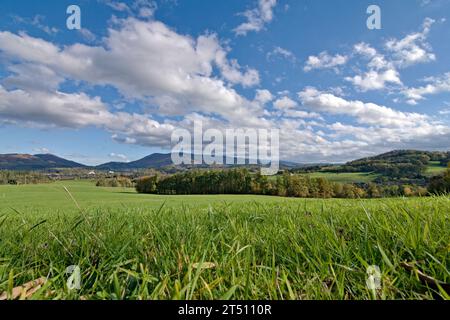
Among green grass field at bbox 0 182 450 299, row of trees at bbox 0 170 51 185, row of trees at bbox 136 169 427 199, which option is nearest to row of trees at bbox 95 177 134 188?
row of trees at bbox 136 169 427 199

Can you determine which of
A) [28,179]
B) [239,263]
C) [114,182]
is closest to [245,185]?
[114,182]

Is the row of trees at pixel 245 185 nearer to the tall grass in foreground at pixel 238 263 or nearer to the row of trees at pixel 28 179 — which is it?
the row of trees at pixel 28 179

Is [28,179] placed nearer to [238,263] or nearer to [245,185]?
[238,263]

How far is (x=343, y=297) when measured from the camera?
1364 millimetres

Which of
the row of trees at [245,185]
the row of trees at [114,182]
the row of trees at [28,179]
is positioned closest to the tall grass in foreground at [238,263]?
the row of trees at [28,179]

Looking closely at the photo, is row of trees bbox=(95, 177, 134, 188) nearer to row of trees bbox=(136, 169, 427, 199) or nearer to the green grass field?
row of trees bbox=(136, 169, 427, 199)

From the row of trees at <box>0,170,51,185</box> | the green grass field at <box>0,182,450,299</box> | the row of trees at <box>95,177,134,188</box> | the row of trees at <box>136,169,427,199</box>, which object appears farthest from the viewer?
the row of trees at <box>95,177,134,188</box>

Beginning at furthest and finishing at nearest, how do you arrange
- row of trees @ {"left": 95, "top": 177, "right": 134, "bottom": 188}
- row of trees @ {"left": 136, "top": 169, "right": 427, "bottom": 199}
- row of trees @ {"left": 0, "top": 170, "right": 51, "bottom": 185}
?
row of trees @ {"left": 95, "top": 177, "right": 134, "bottom": 188}, row of trees @ {"left": 136, "top": 169, "right": 427, "bottom": 199}, row of trees @ {"left": 0, "top": 170, "right": 51, "bottom": 185}

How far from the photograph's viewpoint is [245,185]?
7125 cm

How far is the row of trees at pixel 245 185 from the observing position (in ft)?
214

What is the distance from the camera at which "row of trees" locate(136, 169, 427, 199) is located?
214 feet

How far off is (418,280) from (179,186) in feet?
256
